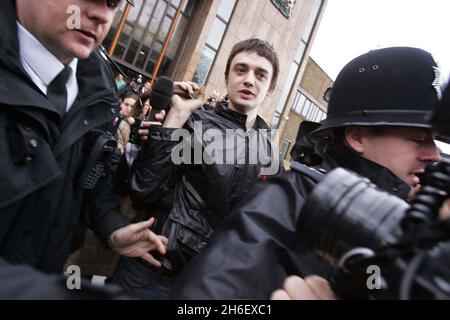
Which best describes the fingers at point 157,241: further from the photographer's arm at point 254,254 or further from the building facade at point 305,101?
the building facade at point 305,101

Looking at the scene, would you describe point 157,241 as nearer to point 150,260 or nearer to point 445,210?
point 150,260

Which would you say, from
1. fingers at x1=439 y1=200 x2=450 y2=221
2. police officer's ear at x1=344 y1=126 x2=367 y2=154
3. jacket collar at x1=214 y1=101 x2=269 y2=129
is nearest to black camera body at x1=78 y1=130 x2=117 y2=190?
jacket collar at x1=214 y1=101 x2=269 y2=129

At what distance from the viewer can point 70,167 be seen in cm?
154

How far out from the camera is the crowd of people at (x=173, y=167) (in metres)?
1.10

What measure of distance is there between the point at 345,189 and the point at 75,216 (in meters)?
1.46

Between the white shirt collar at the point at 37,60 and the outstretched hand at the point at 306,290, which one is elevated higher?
the white shirt collar at the point at 37,60

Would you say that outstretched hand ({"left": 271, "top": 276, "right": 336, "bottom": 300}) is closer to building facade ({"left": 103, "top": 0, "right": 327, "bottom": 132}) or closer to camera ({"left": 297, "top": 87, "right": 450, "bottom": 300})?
camera ({"left": 297, "top": 87, "right": 450, "bottom": 300})

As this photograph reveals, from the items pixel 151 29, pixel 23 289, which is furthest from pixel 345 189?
pixel 151 29

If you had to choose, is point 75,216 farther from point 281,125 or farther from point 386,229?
point 281,125

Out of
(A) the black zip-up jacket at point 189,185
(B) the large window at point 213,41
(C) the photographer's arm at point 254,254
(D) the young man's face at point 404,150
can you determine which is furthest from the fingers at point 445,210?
(B) the large window at point 213,41

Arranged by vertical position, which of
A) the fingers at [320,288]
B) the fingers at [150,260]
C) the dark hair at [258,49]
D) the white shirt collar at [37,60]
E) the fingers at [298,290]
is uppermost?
the dark hair at [258,49]

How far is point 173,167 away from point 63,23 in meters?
1.01

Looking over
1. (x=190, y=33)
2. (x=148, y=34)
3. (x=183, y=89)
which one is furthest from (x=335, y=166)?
(x=190, y=33)

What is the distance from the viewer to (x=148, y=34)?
492 inches
